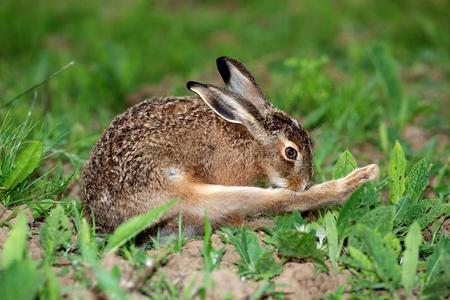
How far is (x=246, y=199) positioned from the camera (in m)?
4.66

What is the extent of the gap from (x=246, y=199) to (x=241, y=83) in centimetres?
94

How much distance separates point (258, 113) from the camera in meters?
5.12

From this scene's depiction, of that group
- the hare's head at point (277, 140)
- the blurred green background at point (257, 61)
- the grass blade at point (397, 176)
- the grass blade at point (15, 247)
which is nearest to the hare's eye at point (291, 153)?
the hare's head at point (277, 140)

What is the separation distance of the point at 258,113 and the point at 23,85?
3.44m

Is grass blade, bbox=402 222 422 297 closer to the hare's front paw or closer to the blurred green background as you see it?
the hare's front paw

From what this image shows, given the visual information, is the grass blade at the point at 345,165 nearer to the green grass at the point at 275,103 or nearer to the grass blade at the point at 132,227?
the green grass at the point at 275,103

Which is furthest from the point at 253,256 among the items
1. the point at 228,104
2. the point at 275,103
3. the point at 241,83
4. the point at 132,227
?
the point at 275,103

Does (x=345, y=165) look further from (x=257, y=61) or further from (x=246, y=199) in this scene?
(x=257, y=61)

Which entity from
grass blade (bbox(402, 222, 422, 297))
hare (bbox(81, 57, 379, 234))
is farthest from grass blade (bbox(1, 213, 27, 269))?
grass blade (bbox(402, 222, 422, 297))

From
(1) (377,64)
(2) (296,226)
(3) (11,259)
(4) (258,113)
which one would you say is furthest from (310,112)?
(3) (11,259)

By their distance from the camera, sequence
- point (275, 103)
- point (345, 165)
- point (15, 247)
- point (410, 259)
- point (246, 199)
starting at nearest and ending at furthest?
point (15, 247), point (410, 259), point (246, 199), point (345, 165), point (275, 103)

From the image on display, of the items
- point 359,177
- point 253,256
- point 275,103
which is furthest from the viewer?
point 275,103

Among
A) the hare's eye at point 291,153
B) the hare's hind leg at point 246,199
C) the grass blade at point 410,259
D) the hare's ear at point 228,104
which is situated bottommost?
the grass blade at point 410,259

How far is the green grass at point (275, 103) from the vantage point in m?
4.18
